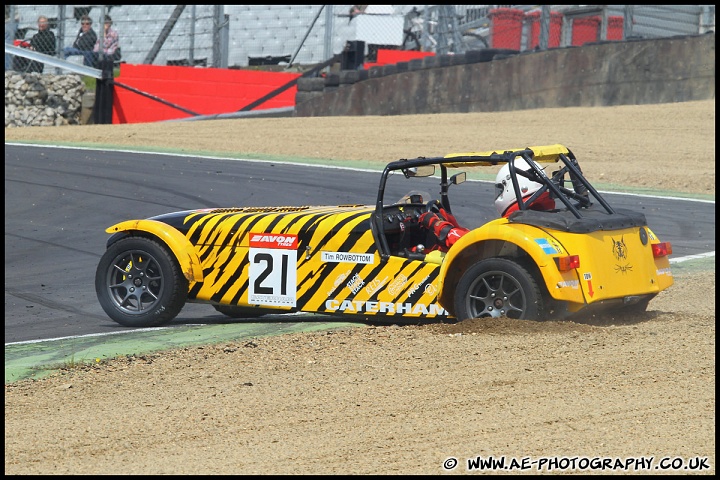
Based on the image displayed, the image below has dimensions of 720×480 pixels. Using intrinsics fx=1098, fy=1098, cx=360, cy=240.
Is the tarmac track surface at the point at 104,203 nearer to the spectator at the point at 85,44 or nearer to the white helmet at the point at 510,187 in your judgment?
the white helmet at the point at 510,187

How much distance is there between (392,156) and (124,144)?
5.53m

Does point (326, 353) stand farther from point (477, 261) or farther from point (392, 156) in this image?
point (392, 156)

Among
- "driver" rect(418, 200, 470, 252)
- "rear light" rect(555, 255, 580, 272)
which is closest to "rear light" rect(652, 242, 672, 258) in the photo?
"rear light" rect(555, 255, 580, 272)

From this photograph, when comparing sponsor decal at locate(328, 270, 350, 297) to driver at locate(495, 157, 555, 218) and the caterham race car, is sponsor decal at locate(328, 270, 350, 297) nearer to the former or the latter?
the caterham race car

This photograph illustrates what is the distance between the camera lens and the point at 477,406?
5594mm

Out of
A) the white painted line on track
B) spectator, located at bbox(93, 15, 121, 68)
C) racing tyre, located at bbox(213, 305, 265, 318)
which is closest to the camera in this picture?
racing tyre, located at bbox(213, 305, 265, 318)

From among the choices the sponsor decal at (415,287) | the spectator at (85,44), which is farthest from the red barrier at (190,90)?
the sponsor decal at (415,287)

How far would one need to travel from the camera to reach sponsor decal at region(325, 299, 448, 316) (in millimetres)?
7781

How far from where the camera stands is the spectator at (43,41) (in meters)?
27.6

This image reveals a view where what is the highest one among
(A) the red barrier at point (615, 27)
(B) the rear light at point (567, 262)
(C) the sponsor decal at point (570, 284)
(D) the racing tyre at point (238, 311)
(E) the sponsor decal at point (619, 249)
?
(A) the red barrier at point (615, 27)

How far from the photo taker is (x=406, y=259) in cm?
788

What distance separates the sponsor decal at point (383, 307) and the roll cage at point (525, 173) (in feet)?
1.20

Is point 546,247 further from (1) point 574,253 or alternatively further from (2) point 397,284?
(2) point 397,284

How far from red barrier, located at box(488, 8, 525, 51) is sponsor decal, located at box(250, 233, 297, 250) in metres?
20.3
